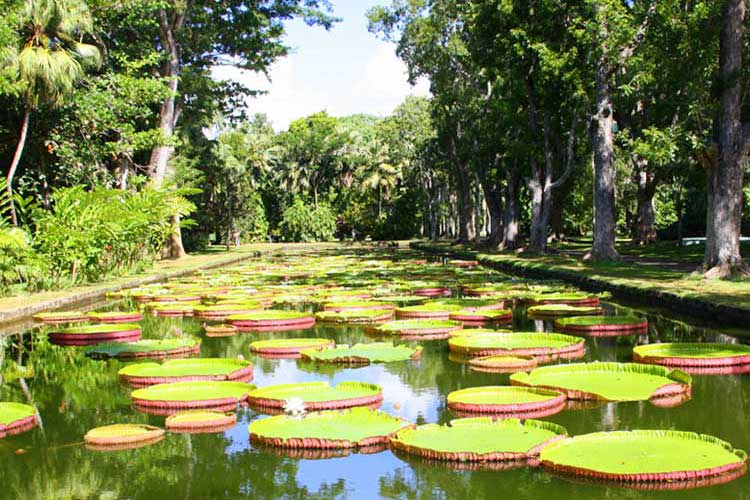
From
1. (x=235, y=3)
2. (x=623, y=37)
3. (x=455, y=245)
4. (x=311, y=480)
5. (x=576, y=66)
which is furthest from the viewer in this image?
(x=455, y=245)

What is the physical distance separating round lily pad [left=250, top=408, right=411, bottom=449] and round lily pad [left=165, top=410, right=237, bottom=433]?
0.37 meters

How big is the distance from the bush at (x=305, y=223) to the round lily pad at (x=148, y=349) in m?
58.1

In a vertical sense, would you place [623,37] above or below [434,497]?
above

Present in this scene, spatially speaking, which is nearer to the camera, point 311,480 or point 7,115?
point 311,480

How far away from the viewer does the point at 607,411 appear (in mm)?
Result: 6773

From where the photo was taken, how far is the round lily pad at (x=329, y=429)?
5.84 m

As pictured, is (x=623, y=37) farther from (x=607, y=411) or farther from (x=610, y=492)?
(x=610, y=492)

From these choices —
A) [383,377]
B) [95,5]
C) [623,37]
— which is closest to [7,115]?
[95,5]

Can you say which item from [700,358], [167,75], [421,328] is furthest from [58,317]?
[167,75]

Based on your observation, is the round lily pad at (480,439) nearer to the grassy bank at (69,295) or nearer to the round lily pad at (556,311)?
the round lily pad at (556,311)

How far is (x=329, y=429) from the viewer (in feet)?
19.9

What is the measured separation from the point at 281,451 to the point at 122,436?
1.19 meters

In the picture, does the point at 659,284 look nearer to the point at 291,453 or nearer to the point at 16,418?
the point at 291,453

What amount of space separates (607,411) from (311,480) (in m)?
2.67
